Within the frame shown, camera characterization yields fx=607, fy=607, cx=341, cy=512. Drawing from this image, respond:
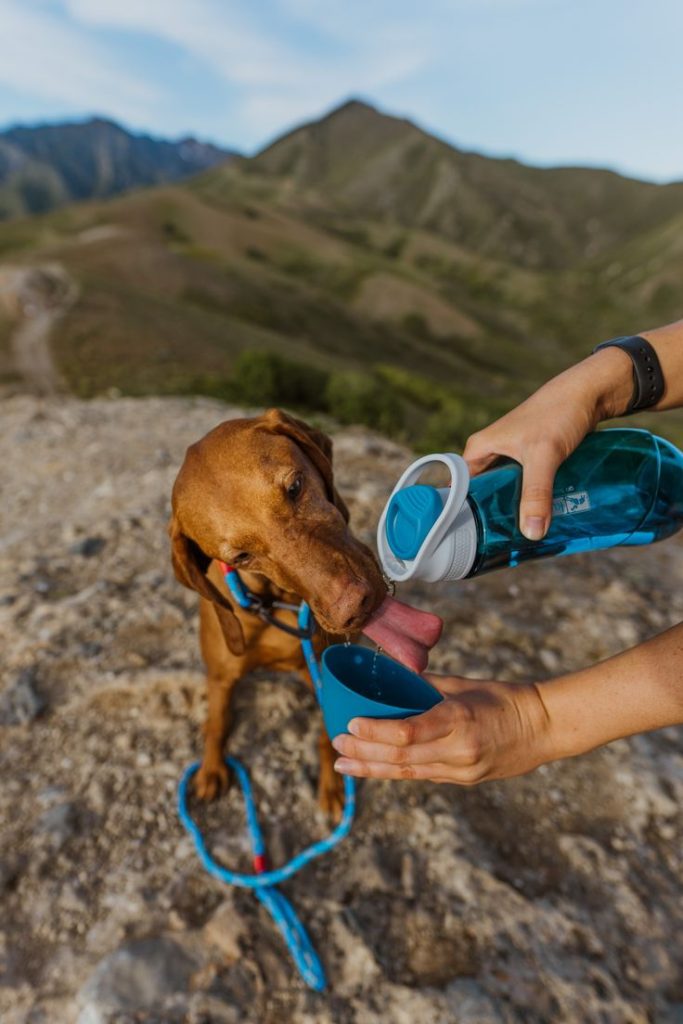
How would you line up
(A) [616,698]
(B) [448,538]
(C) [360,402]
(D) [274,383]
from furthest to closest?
1. (D) [274,383]
2. (C) [360,402]
3. (A) [616,698]
4. (B) [448,538]

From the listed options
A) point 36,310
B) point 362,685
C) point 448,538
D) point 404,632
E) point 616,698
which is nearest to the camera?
point 448,538

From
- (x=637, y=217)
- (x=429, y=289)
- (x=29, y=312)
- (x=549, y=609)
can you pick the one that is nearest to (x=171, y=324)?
(x=29, y=312)

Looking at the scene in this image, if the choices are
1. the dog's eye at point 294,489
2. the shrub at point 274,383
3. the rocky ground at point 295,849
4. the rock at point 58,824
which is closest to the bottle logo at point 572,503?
the dog's eye at point 294,489

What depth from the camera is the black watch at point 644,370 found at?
2195 mm

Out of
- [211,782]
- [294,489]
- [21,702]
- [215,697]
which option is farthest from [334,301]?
[294,489]

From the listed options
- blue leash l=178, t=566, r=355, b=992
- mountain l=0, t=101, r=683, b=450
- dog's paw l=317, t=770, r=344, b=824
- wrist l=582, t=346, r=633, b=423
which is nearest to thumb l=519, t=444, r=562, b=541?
wrist l=582, t=346, r=633, b=423

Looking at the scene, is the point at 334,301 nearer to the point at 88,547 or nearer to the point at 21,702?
the point at 88,547

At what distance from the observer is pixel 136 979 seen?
2.40m

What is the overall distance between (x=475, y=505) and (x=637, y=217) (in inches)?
9196

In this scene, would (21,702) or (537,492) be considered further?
(21,702)

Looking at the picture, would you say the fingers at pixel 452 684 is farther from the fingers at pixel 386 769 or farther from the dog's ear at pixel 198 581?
the dog's ear at pixel 198 581

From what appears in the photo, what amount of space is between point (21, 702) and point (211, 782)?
1.29m

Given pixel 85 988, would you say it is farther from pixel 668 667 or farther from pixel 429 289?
pixel 429 289

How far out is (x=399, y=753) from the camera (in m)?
1.88
